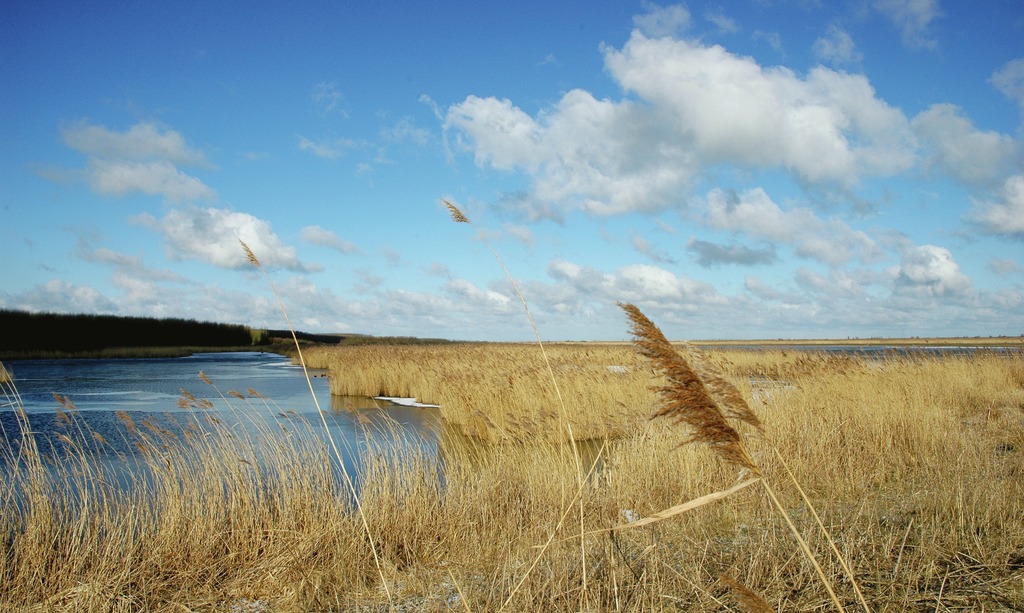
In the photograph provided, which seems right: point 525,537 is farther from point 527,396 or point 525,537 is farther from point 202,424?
point 202,424

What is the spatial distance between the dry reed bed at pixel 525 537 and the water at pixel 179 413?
2.36 feet

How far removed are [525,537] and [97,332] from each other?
175 feet

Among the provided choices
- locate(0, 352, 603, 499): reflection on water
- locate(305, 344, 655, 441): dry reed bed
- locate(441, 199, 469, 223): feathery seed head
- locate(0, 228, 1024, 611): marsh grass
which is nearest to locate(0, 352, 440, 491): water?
locate(0, 352, 603, 499): reflection on water

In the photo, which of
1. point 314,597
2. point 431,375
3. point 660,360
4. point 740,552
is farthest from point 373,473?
point 431,375

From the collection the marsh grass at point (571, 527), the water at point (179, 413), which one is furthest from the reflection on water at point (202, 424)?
the marsh grass at point (571, 527)

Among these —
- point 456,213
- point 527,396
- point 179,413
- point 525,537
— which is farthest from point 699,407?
point 179,413

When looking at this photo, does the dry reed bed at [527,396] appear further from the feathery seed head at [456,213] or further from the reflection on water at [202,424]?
the feathery seed head at [456,213]

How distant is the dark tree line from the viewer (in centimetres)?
4234

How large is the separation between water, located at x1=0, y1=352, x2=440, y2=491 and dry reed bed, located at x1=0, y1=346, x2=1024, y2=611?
2.36 feet

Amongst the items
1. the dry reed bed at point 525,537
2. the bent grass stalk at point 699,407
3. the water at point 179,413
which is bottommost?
the water at point 179,413

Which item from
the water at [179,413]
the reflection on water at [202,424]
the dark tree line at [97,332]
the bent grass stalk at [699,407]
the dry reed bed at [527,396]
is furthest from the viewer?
the dark tree line at [97,332]

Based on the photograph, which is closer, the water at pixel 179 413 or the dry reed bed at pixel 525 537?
the dry reed bed at pixel 525 537

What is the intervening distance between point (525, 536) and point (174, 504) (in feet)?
9.18

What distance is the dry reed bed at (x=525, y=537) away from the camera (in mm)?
3443
